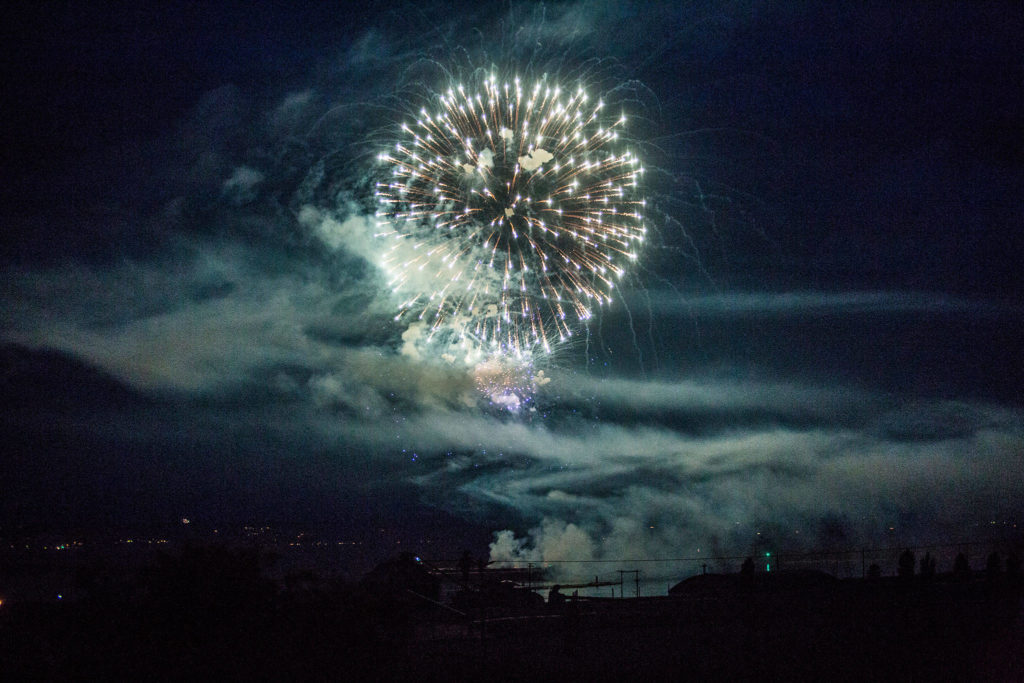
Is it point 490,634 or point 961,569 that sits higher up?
point 961,569

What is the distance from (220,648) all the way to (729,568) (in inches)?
2586

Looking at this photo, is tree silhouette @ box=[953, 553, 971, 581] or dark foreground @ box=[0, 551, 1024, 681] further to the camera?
tree silhouette @ box=[953, 553, 971, 581]

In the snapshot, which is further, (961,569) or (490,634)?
(961,569)

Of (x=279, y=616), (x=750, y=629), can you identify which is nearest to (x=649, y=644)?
(x=750, y=629)

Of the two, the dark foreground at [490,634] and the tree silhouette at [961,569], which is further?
the tree silhouette at [961,569]

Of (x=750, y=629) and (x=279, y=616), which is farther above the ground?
(x=279, y=616)

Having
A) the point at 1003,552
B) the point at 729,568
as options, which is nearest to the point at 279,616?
the point at 1003,552

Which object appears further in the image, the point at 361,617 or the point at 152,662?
the point at 361,617

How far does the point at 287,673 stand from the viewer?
11656 millimetres

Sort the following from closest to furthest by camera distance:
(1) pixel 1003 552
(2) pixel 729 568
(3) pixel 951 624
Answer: (3) pixel 951 624
(1) pixel 1003 552
(2) pixel 729 568

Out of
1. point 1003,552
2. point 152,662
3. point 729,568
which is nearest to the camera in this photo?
point 152,662

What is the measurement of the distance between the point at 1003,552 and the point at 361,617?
4074 cm

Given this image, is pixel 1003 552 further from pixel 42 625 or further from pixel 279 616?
pixel 42 625

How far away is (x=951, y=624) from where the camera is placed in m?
21.0
